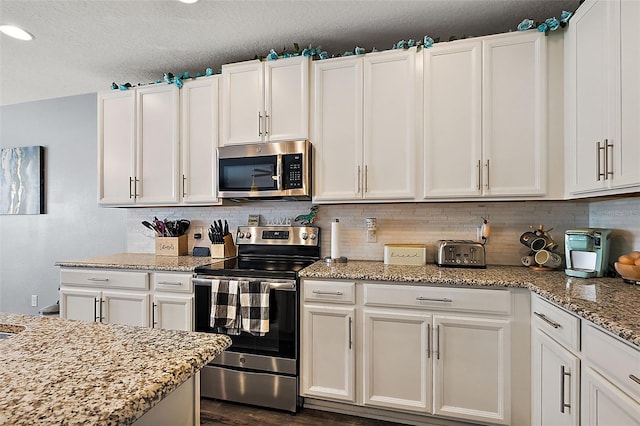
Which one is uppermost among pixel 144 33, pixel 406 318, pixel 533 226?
pixel 144 33

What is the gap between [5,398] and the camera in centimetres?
56

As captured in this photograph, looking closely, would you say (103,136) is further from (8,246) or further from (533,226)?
(533,226)

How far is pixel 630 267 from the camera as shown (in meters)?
1.60

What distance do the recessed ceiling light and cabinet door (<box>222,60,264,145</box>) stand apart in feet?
4.39

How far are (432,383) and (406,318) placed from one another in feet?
1.28

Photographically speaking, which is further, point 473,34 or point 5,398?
point 473,34

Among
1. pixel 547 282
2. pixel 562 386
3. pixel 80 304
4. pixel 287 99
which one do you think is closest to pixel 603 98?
pixel 547 282

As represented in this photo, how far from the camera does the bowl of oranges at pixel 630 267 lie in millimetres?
1583

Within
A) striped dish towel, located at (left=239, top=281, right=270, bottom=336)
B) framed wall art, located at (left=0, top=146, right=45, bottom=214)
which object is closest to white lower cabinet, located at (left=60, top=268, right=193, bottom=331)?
striped dish towel, located at (left=239, top=281, right=270, bottom=336)

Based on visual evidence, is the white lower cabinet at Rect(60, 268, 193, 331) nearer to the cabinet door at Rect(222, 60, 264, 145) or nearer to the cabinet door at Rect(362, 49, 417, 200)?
the cabinet door at Rect(222, 60, 264, 145)

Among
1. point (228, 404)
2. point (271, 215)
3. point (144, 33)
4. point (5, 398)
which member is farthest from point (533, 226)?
point (144, 33)

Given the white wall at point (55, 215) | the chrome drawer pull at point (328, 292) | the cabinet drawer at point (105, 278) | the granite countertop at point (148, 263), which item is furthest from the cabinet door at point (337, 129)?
the white wall at point (55, 215)

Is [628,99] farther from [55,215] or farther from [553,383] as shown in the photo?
[55,215]

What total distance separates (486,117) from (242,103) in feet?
5.71
